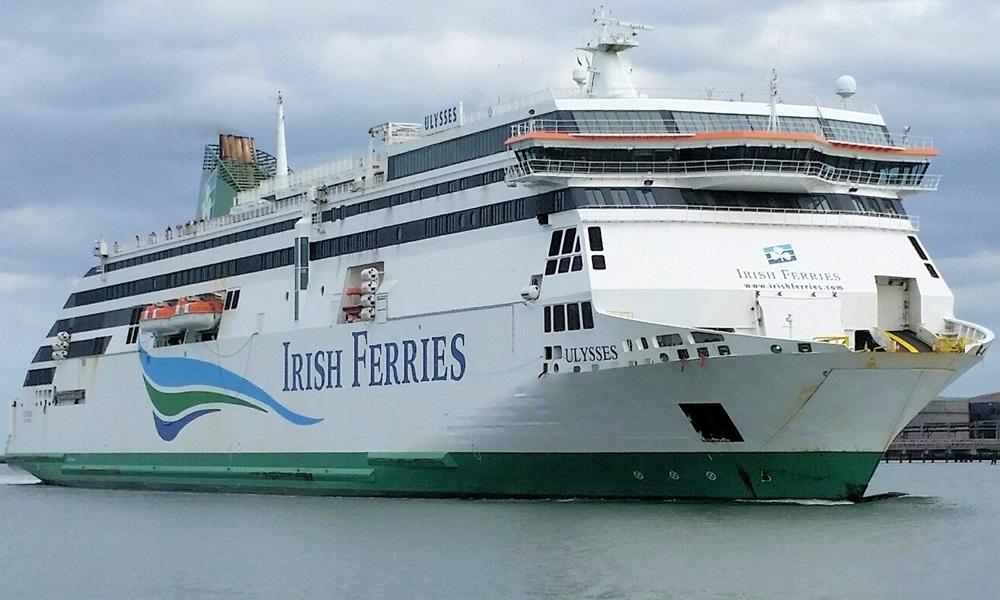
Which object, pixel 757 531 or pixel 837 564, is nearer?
pixel 837 564

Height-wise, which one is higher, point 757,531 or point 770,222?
point 770,222

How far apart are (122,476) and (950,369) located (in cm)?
2971

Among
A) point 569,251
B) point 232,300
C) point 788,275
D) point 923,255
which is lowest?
point 788,275

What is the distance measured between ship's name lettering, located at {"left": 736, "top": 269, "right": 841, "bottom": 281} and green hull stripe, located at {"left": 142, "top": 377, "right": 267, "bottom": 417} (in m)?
17.0

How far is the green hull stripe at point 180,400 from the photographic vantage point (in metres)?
48.3

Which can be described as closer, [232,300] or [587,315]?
[587,315]

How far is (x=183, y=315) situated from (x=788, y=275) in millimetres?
21420

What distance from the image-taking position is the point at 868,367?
33.2 metres

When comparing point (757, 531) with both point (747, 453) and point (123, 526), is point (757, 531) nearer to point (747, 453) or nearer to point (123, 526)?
point (747, 453)

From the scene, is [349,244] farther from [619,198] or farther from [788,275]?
[788,275]

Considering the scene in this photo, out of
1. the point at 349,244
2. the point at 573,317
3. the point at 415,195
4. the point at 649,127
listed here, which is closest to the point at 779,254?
the point at 649,127

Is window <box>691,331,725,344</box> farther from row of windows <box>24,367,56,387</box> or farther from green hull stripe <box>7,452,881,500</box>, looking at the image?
row of windows <box>24,367,56,387</box>

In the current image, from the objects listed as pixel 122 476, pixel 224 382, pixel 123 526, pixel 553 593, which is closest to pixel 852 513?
pixel 553 593

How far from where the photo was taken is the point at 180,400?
50.5 metres
